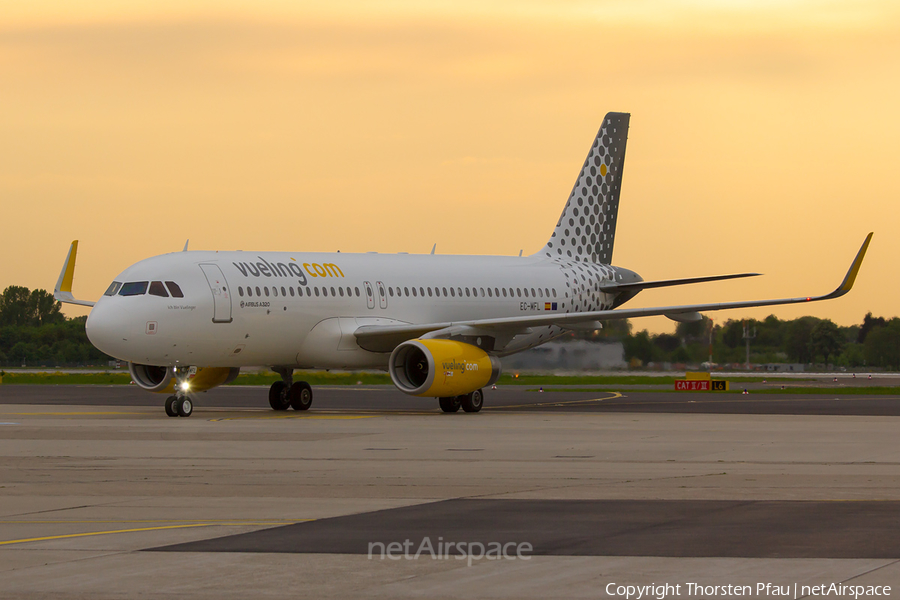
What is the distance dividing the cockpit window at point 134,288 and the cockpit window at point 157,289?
0.14 m

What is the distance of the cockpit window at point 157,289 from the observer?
2922 cm

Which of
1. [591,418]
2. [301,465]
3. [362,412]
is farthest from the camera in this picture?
[362,412]

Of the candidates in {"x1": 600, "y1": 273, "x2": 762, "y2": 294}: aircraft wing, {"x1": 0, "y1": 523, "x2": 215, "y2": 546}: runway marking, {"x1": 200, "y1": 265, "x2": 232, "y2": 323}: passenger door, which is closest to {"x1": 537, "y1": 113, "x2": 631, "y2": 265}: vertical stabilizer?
{"x1": 600, "y1": 273, "x2": 762, "y2": 294}: aircraft wing

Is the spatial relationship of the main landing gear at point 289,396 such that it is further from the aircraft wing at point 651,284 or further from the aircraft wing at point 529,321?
the aircraft wing at point 651,284

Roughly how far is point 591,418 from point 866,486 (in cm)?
1400

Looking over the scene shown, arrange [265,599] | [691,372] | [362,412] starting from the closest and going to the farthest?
[265,599]
[362,412]
[691,372]

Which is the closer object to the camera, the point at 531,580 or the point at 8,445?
the point at 531,580

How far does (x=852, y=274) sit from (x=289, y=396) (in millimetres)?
14777

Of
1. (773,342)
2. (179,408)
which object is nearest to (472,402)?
(179,408)

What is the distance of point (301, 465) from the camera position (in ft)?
56.3

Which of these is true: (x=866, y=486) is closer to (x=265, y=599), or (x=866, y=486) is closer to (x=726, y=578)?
(x=726, y=578)

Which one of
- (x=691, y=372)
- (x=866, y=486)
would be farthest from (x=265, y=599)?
(x=691, y=372)

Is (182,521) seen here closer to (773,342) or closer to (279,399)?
(279,399)

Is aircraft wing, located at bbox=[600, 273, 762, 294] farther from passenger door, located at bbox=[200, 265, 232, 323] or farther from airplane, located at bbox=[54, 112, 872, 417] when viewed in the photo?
passenger door, located at bbox=[200, 265, 232, 323]
